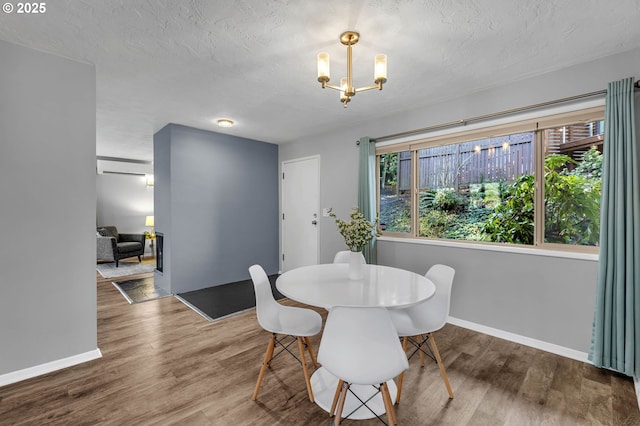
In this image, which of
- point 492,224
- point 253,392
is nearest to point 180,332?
point 253,392

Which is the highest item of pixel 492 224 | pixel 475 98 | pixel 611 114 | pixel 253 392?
pixel 475 98

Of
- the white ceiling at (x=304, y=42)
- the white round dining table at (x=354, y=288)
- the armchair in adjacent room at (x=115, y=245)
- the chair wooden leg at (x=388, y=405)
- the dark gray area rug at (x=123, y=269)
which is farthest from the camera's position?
the armchair in adjacent room at (x=115, y=245)

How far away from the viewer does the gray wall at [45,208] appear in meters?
2.15

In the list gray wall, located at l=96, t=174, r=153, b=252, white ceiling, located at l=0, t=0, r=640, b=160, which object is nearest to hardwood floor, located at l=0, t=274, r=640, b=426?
white ceiling, located at l=0, t=0, r=640, b=160

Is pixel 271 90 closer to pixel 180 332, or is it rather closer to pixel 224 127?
pixel 224 127

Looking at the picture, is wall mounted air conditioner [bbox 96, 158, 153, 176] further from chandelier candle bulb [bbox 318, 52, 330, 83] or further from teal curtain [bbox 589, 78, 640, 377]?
teal curtain [bbox 589, 78, 640, 377]

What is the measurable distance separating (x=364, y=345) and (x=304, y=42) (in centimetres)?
203

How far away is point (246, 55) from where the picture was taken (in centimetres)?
229

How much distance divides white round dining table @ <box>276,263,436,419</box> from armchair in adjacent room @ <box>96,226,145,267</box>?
5435 millimetres

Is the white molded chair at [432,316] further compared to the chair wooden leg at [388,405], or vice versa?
the white molded chair at [432,316]

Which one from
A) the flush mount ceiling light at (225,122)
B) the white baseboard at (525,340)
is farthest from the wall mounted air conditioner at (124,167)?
the white baseboard at (525,340)

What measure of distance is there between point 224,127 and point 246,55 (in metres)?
2.17

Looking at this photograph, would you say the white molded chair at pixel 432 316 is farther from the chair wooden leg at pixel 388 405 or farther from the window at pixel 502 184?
the window at pixel 502 184

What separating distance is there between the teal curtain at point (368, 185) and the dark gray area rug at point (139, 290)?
2.97 meters
